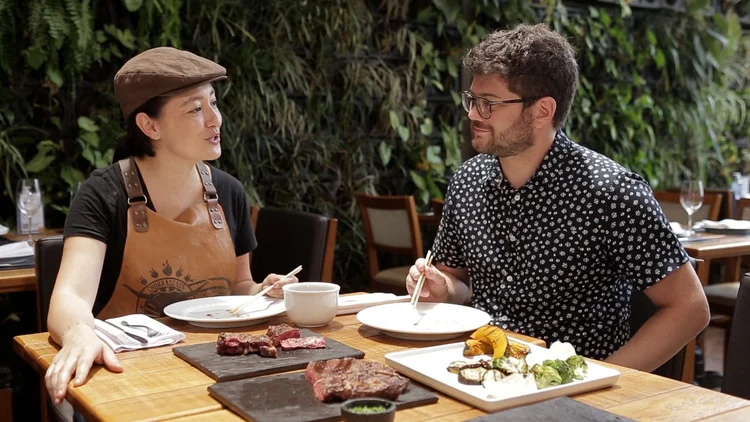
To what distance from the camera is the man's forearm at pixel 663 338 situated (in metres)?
1.92

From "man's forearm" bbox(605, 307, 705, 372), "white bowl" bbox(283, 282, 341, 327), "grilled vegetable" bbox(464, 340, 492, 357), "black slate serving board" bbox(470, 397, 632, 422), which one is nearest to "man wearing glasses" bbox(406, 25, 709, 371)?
"man's forearm" bbox(605, 307, 705, 372)

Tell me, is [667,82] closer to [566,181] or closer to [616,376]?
[566,181]

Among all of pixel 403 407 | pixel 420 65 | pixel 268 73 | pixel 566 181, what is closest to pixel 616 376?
pixel 403 407

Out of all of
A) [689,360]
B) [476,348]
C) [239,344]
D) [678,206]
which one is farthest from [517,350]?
[678,206]

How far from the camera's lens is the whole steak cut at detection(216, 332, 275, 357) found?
1524 mm

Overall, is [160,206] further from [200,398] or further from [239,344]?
[200,398]

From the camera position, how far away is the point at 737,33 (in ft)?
21.2

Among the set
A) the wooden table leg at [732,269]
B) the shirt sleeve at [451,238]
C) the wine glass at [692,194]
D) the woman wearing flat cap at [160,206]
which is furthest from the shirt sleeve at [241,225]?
the wooden table leg at [732,269]

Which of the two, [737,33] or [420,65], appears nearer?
[420,65]

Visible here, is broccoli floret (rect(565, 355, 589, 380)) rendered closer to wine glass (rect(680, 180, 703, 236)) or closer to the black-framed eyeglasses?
the black-framed eyeglasses

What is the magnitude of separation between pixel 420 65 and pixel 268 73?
1027 millimetres

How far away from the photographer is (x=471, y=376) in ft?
4.38

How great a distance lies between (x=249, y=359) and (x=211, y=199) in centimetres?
87

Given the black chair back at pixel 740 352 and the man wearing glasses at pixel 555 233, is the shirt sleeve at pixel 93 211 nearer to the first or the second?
the man wearing glasses at pixel 555 233
